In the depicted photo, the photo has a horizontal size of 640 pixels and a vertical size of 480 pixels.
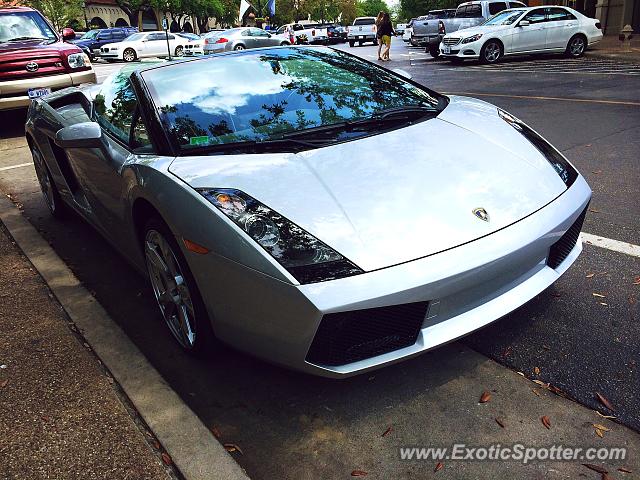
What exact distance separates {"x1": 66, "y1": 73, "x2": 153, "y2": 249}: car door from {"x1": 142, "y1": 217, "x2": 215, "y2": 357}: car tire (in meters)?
0.36

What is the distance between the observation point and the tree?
1641 inches

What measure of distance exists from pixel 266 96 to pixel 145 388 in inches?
65.0

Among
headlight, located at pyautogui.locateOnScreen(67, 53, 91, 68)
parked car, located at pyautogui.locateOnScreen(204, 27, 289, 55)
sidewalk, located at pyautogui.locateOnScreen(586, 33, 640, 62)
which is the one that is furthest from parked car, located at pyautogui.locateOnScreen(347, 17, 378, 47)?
headlight, located at pyautogui.locateOnScreen(67, 53, 91, 68)

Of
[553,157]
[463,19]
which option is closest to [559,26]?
[463,19]

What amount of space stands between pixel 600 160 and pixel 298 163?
4245 millimetres

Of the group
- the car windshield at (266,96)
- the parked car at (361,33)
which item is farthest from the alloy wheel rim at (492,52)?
the parked car at (361,33)

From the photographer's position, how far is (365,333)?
83.8 inches

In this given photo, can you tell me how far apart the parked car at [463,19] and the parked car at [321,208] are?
17940 mm

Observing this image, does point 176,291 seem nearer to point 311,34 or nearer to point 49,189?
point 49,189

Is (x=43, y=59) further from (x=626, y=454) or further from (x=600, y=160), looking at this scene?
(x=626, y=454)

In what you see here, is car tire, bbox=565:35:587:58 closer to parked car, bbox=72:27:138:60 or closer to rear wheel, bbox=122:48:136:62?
rear wheel, bbox=122:48:136:62

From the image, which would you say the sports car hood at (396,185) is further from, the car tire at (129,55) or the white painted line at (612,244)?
the car tire at (129,55)

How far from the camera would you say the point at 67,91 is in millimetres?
4730

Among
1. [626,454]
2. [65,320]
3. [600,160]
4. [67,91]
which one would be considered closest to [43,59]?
[67,91]
